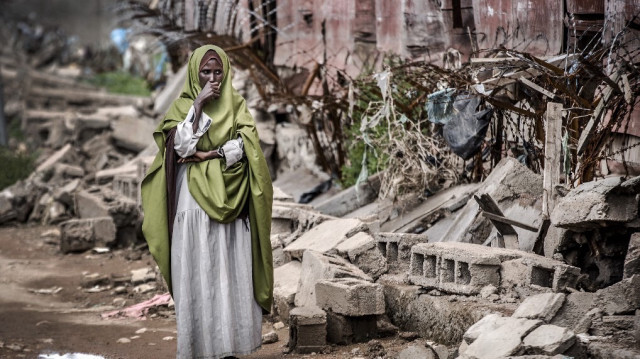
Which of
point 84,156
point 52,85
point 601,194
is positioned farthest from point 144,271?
point 52,85

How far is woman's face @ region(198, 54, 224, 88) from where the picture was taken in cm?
589

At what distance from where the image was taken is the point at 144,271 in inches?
374

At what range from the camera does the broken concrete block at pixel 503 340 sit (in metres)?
4.87

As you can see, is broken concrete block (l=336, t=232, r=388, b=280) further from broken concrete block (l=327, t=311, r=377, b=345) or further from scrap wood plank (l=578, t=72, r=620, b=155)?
scrap wood plank (l=578, t=72, r=620, b=155)

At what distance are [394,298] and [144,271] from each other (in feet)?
11.9

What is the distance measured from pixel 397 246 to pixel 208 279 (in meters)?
1.72

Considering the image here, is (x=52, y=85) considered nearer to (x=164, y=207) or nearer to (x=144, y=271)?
(x=144, y=271)

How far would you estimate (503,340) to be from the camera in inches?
195

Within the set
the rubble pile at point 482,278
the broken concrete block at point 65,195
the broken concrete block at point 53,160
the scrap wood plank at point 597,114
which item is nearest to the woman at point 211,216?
the rubble pile at point 482,278

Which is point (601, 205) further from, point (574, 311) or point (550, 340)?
point (550, 340)

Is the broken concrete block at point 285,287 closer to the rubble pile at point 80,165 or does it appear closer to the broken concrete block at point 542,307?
the broken concrete block at point 542,307

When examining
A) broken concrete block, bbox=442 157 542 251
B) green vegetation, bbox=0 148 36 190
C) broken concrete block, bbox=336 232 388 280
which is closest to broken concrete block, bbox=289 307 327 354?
broken concrete block, bbox=336 232 388 280

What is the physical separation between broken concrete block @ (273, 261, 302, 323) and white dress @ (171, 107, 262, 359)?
128cm

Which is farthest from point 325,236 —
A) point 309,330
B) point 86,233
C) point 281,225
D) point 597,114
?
point 86,233
